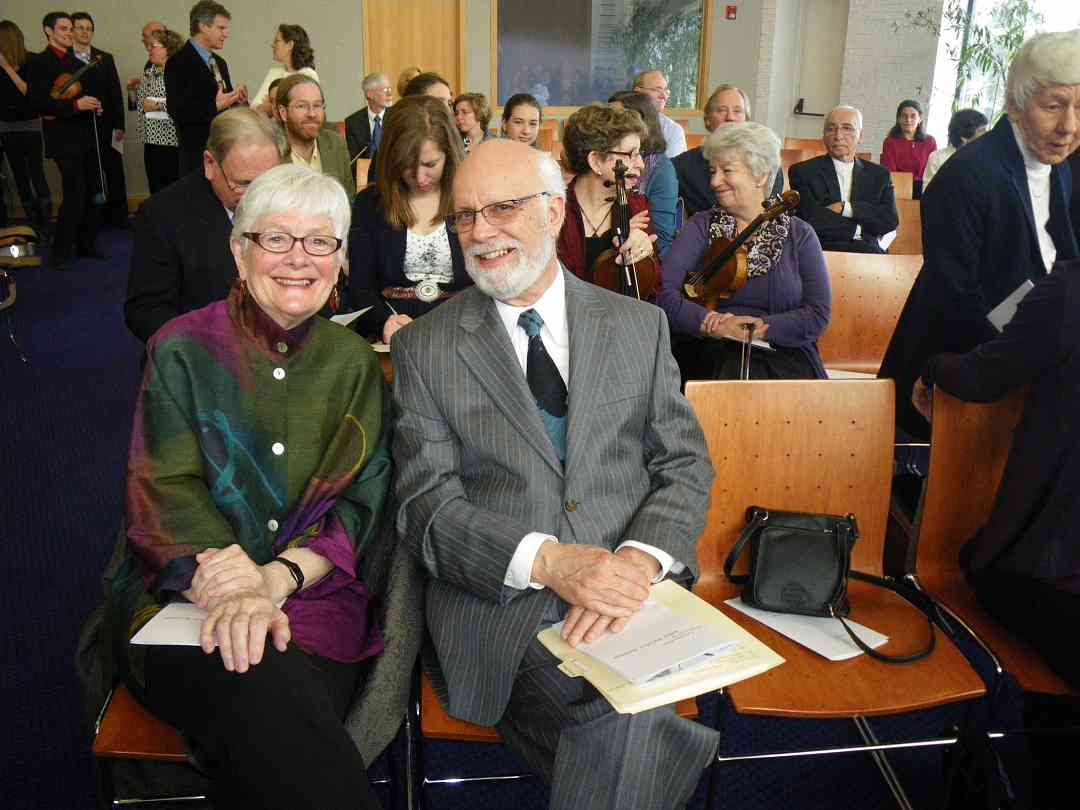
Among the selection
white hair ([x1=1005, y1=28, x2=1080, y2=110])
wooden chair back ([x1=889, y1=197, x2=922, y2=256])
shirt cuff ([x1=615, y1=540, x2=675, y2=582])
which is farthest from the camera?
wooden chair back ([x1=889, y1=197, x2=922, y2=256])

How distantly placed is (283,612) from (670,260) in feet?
6.86

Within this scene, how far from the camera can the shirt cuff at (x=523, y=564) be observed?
174cm

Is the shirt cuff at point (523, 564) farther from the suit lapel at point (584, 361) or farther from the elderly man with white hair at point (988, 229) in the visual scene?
the elderly man with white hair at point (988, 229)

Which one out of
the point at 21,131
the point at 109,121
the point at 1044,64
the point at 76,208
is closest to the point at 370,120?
the point at 76,208

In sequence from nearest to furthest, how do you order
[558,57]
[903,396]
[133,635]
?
[133,635]
[903,396]
[558,57]

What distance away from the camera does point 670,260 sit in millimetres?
3338

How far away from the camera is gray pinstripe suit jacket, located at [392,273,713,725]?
69.7 inches

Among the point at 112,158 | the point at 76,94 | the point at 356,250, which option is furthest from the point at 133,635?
the point at 112,158

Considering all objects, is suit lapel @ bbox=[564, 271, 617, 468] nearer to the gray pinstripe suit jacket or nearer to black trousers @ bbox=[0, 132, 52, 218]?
the gray pinstripe suit jacket

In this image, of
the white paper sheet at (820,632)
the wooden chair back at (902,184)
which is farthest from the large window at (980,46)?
the white paper sheet at (820,632)

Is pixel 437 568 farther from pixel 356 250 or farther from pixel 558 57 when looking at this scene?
pixel 558 57

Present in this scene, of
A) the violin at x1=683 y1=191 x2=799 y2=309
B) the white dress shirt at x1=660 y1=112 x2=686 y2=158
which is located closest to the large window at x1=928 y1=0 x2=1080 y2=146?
the white dress shirt at x1=660 y1=112 x2=686 y2=158

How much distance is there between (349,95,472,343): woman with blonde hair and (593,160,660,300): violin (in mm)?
549

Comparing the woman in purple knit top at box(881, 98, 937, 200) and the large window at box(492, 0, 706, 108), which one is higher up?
the large window at box(492, 0, 706, 108)
